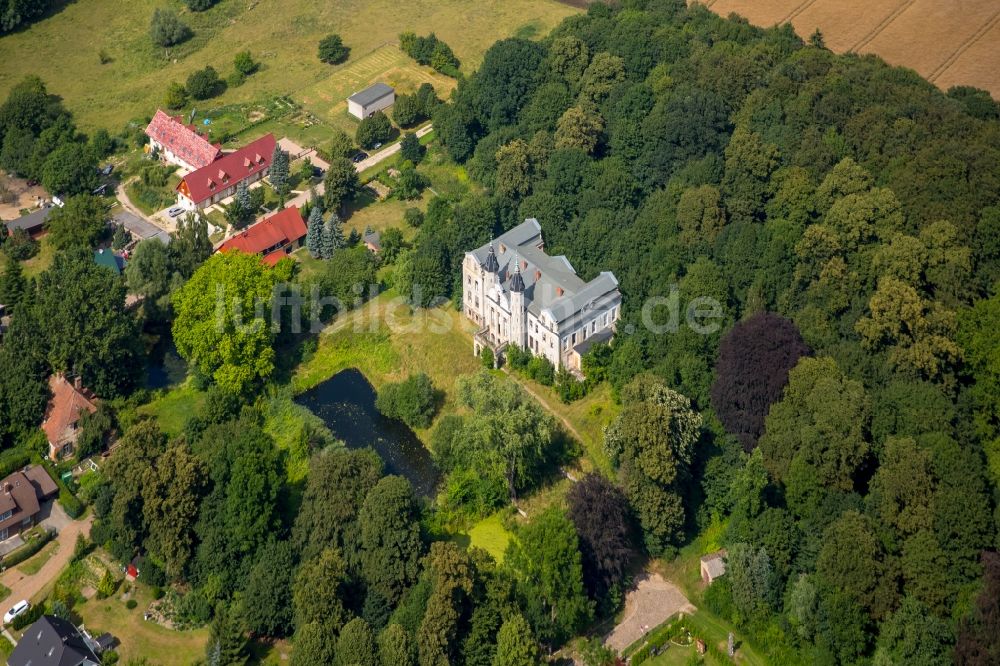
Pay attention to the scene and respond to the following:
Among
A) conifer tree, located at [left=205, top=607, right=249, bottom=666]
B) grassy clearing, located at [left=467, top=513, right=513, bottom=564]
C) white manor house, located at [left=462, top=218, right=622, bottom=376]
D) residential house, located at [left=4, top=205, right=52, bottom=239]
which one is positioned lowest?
grassy clearing, located at [left=467, top=513, right=513, bottom=564]

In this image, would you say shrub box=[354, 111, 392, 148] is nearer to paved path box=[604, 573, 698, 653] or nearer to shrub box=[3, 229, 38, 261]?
shrub box=[3, 229, 38, 261]

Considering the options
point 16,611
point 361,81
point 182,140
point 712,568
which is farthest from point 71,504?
point 361,81

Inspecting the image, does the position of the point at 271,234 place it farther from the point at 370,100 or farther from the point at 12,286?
the point at 370,100

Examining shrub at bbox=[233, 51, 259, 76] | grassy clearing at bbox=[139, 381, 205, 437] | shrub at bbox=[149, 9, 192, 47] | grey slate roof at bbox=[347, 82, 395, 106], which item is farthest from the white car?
shrub at bbox=[149, 9, 192, 47]

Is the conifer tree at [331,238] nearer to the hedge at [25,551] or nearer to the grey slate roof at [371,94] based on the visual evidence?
the grey slate roof at [371,94]

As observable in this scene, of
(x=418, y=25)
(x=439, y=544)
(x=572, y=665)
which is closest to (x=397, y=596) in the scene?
(x=439, y=544)

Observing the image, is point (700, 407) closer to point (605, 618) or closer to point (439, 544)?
point (605, 618)
